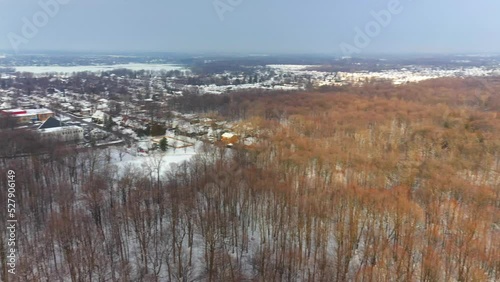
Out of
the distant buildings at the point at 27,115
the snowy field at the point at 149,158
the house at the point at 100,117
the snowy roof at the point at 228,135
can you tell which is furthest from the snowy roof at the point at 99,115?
the snowy roof at the point at 228,135

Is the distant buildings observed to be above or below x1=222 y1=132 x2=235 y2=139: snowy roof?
above

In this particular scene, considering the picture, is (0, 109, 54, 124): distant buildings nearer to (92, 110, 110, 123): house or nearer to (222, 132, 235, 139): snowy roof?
(92, 110, 110, 123): house

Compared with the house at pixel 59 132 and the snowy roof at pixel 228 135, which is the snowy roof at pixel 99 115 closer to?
the house at pixel 59 132

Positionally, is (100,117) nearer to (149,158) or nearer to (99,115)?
(99,115)

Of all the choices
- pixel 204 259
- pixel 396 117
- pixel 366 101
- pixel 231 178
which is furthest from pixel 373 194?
pixel 366 101

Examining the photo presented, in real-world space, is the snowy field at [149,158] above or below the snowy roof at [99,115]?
below

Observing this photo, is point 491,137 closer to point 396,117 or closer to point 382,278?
point 396,117

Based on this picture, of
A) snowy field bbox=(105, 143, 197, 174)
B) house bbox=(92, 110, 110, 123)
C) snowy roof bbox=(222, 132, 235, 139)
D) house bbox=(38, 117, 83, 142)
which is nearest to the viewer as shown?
snowy field bbox=(105, 143, 197, 174)

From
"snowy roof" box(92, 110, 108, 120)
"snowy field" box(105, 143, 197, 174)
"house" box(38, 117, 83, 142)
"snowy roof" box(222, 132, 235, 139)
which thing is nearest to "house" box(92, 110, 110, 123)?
"snowy roof" box(92, 110, 108, 120)
